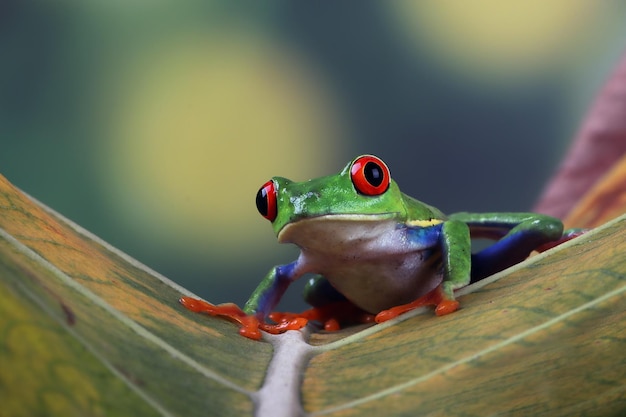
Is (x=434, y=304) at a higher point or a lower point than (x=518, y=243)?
lower

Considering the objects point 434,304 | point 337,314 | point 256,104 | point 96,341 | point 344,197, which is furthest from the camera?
A: point 256,104

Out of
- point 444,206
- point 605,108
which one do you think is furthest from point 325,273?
point 444,206

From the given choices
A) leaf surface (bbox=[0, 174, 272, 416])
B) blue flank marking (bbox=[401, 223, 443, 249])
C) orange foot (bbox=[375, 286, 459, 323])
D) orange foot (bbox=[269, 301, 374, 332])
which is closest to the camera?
leaf surface (bbox=[0, 174, 272, 416])

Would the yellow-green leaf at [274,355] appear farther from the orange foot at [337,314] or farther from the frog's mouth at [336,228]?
the orange foot at [337,314]

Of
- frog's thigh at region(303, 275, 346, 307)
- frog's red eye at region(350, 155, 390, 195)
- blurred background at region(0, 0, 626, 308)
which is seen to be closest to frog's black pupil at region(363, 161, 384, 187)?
frog's red eye at region(350, 155, 390, 195)

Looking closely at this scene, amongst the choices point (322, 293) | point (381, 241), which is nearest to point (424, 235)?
A: point (381, 241)

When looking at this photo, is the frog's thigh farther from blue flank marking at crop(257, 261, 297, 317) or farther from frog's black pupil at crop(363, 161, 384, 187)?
frog's black pupil at crop(363, 161, 384, 187)

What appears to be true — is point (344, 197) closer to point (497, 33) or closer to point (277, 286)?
point (277, 286)
